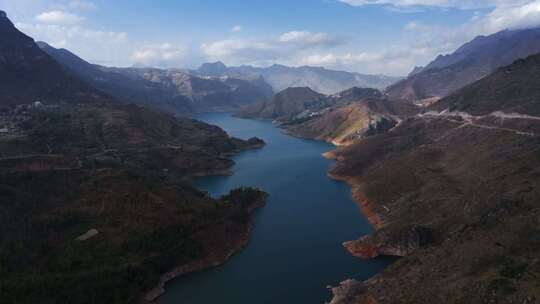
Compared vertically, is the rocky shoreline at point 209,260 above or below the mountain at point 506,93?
below

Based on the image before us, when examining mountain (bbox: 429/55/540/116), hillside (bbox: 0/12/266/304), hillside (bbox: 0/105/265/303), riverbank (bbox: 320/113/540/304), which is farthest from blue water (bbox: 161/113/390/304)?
mountain (bbox: 429/55/540/116)

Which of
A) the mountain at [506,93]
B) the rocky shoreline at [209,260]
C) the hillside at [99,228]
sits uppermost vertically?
the mountain at [506,93]

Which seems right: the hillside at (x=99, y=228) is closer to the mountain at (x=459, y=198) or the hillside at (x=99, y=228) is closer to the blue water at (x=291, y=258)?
the blue water at (x=291, y=258)

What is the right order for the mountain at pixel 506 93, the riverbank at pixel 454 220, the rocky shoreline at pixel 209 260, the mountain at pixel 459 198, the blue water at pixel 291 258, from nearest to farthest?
the riverbank at pixel 454 220 < the mountain at pixel 459 198 < the blue water at pixel 291 258 < the rocky shoreline at pixel 209 260 < the mountain at pixel 506 93

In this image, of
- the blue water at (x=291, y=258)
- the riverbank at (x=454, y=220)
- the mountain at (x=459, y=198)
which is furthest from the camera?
the blue water at (x=291, y=258)

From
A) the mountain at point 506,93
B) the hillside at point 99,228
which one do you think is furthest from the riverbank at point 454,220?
the hillside at point 99,228

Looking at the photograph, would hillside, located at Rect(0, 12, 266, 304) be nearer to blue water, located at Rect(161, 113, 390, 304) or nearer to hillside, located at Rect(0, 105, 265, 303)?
hillside, located at Rect(0, 105, 265, 303)

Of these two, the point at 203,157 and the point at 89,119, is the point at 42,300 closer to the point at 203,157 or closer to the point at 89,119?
the point at 203,157

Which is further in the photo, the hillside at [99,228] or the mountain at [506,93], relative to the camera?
the mountain at [506,93]

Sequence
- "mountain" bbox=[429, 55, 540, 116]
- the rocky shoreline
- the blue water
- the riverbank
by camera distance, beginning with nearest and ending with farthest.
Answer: the riverbank, the blue water, the rocky shoreline, "mountain" bbox=[429, 55, 540, 116]
